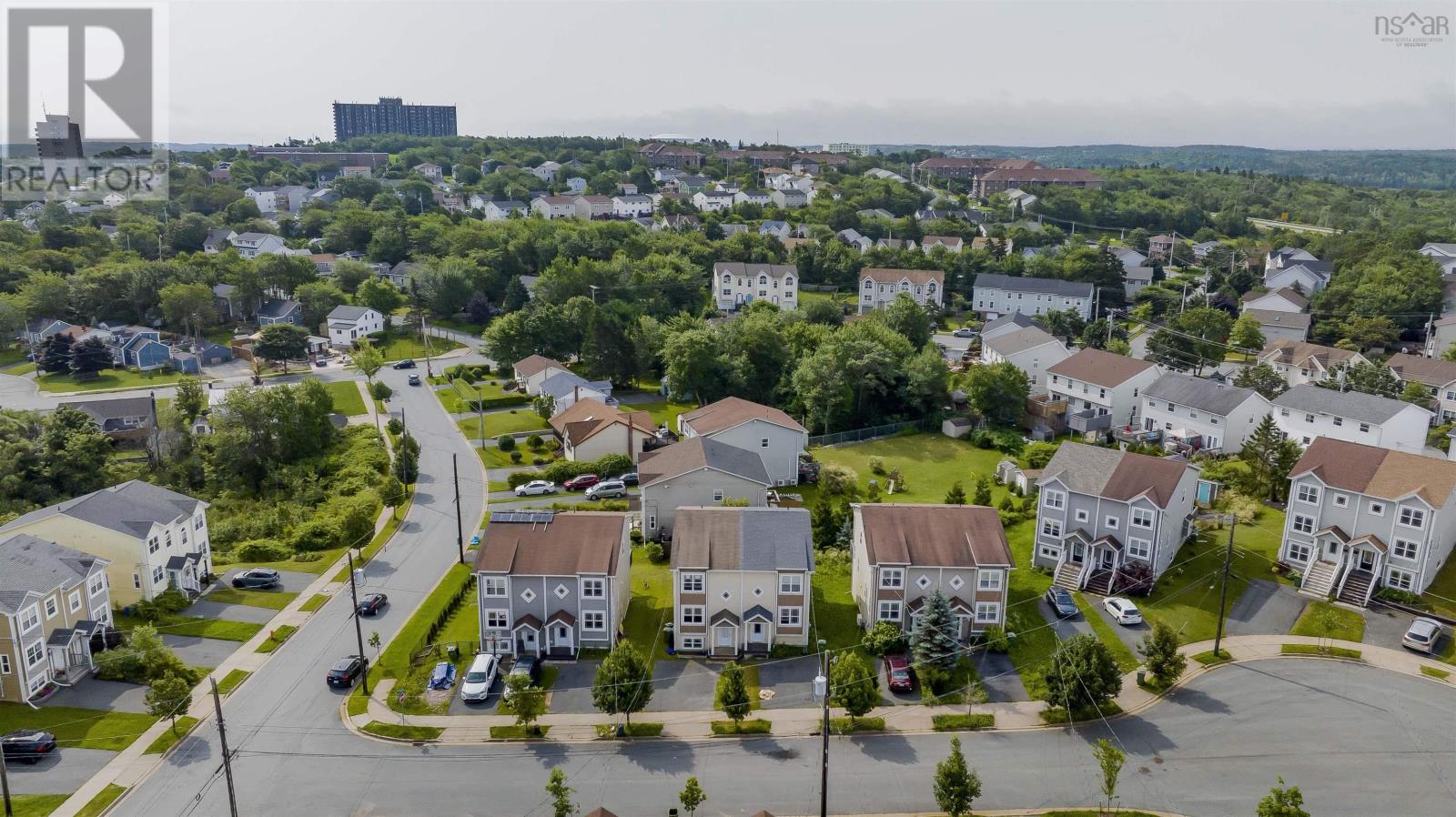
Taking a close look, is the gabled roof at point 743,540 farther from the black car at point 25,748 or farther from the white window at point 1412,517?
the white window at point 1412,517

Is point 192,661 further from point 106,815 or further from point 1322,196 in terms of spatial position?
point 1322,196

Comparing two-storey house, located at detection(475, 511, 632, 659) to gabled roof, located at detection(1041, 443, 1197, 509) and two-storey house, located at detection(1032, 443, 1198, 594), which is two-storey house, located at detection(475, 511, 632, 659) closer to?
two-storey house, located at detection(1032, 443, 1198, 594)

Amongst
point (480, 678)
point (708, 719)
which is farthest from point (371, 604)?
point (708, 719)

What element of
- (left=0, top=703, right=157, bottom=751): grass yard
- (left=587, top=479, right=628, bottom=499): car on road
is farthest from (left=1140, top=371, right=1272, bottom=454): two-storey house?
(left=0, top=703, right=157, bottom=751): grass yard

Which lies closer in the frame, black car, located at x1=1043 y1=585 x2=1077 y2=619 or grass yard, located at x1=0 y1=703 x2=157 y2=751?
grass yard, located at x1=0 y1=703 x2=157 y2=751

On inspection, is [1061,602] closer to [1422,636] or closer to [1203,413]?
[1422,636]

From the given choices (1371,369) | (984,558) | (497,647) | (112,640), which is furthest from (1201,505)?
(112,640)
